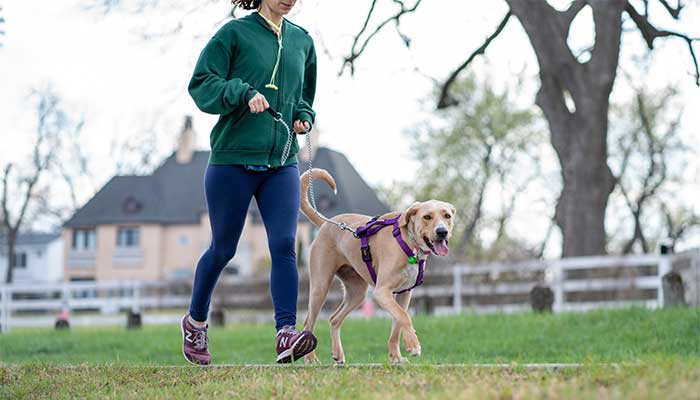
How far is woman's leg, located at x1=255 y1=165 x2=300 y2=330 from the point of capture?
5957mm

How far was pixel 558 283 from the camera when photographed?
1825 centimetres

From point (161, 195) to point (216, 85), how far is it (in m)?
47.0

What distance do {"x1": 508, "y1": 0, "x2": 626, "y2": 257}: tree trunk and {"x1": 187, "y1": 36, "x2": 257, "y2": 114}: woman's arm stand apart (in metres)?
13.7

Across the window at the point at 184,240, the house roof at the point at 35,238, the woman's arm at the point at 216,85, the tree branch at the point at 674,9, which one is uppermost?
the tree branch at the point at 674,9

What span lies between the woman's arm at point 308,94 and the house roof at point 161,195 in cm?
4323

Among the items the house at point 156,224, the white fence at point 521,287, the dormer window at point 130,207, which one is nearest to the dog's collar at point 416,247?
the white fence at point 521,287

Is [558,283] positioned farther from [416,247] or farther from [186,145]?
[186,145]

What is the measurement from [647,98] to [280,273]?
3030cm

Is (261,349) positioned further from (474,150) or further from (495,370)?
(474,150)

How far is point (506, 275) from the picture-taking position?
19875mm

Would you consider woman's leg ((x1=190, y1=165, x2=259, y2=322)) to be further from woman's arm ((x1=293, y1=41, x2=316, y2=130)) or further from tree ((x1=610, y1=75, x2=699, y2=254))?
tree ((x1=610, y1=75, x2=699, y2=254))

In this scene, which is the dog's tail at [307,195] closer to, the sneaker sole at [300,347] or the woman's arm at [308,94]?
the woman's arm at [308,94]

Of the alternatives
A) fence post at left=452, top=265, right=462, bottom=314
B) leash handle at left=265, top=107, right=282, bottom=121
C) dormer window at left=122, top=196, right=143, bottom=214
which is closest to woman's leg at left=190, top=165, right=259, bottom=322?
leash handle at left=265, top=107, right=282, bottom=121

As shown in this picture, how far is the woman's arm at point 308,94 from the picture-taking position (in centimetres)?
612
